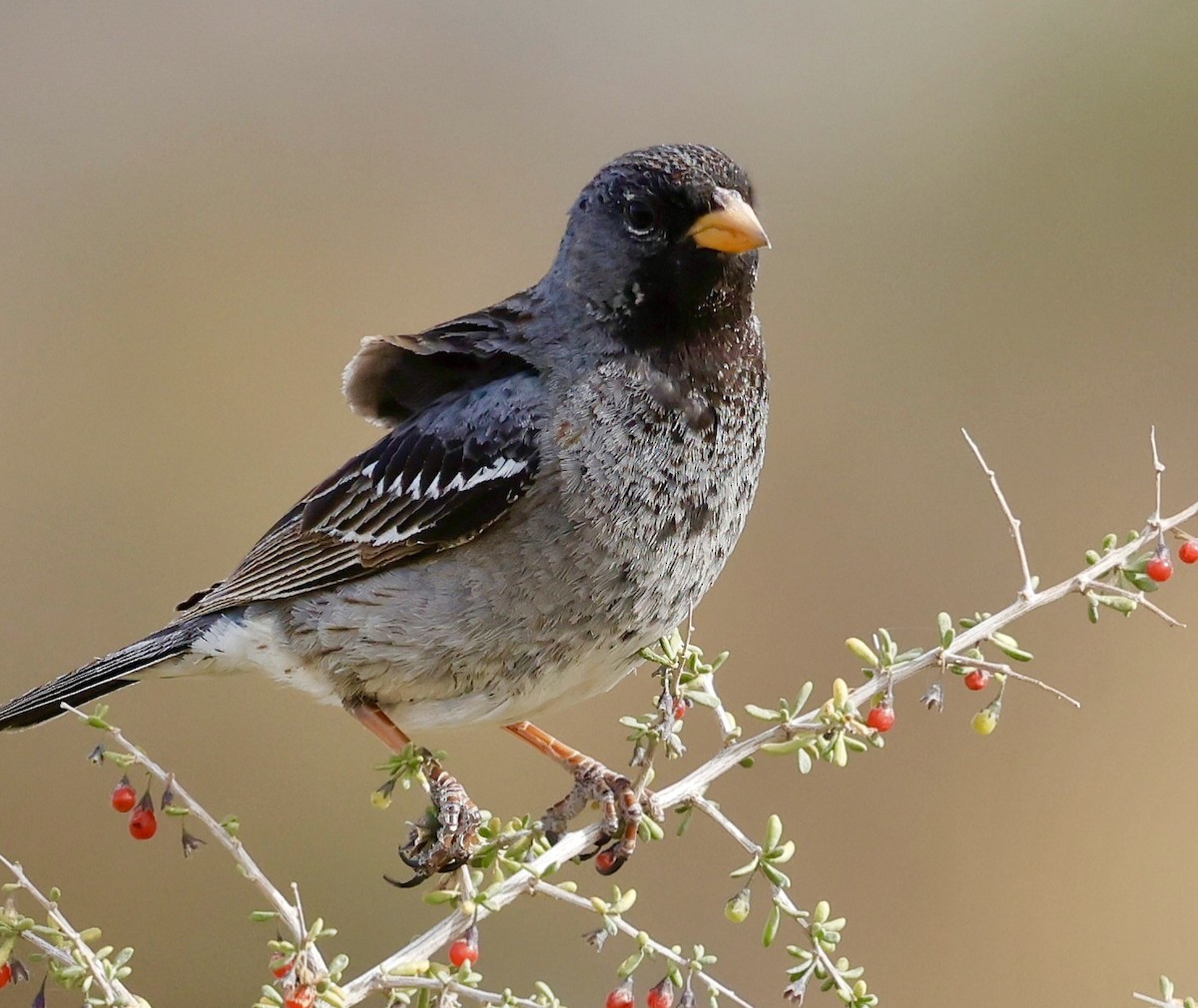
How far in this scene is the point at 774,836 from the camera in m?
2.19

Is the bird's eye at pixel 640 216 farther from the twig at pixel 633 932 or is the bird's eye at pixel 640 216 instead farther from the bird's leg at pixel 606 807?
the twig at pixel 633 932

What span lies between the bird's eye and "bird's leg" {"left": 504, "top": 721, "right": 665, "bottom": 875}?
4.17 feet

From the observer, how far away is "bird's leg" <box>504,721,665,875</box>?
290 cm

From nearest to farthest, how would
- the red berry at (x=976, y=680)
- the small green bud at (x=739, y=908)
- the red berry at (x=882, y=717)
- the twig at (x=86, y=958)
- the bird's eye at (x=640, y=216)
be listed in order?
Result: the twig at (x=86, y=958) < the small green bud at (x=739, y=908) < the red berry at (x=882, y=717) < the red berry at (x=976, y=680) < the bird's eye at (x=640, y=216)

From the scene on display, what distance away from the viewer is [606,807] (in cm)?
299

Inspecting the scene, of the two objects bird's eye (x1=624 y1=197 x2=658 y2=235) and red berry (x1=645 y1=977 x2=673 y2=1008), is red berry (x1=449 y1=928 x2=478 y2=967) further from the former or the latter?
bird's eye (x1=624 y1=197 x2=658 y2=235)

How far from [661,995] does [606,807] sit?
73cm

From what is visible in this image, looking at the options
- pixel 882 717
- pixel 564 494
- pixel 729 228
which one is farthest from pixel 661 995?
pixel 729 228

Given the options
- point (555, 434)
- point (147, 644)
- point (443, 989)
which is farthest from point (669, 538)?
point (147, 644)

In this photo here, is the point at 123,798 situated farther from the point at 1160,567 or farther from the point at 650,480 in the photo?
the point at 1160,567

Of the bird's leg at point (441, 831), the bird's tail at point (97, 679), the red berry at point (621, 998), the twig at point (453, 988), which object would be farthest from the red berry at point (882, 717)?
the bird's tail at point (97, 679)

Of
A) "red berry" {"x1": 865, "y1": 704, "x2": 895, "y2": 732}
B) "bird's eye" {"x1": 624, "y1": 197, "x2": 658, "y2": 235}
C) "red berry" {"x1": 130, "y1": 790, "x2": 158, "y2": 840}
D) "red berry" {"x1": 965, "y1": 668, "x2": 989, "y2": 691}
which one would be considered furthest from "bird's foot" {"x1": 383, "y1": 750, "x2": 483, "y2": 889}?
"bird's eye" {"x1": 624, "y1": 197, "x2": 658, "y2": 235}

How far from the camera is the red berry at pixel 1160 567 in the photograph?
2.27 m

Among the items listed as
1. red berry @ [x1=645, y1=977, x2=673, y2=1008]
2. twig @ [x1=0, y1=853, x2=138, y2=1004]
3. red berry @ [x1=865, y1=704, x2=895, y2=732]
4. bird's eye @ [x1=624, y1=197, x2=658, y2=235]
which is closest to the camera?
twig @ [x1=0, y1=853, x2=138, y2=1004]
